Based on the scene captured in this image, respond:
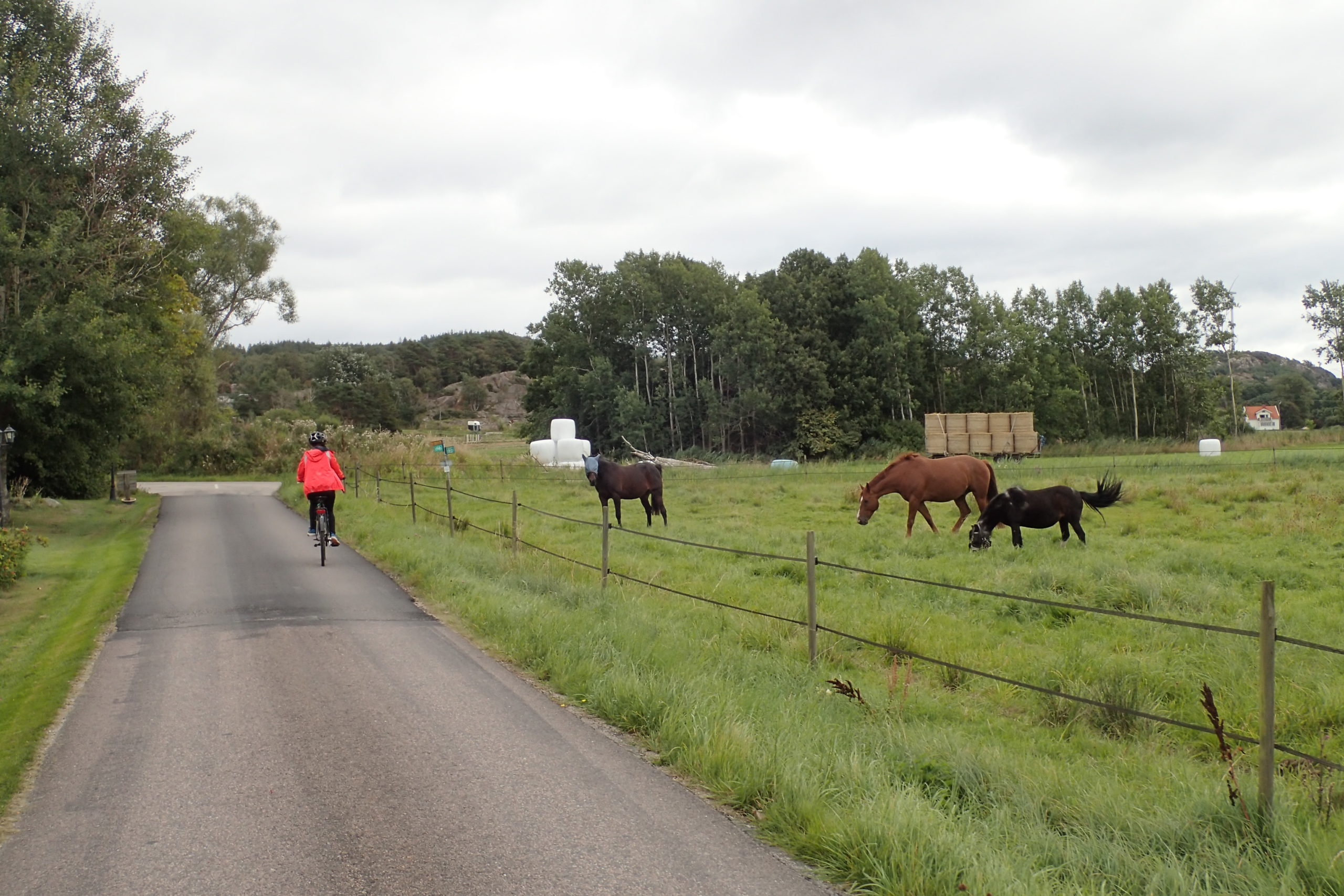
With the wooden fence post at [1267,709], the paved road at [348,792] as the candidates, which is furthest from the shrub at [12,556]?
the wooden fence post at [1267,709]

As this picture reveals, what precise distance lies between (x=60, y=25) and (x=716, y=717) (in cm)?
2677

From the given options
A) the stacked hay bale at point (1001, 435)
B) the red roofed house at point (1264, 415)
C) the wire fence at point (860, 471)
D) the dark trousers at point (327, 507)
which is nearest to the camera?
the dark trousers at point (327, 507)

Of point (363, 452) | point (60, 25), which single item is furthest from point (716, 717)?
point (363, 452)

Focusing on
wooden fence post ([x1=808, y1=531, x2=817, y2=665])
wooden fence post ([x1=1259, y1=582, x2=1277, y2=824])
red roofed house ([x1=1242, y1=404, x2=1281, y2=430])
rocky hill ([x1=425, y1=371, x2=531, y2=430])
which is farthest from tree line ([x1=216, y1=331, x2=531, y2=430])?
red roofed house ([x1=1242, y1=404, x2=1281, y2=430])

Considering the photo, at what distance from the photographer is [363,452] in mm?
36250

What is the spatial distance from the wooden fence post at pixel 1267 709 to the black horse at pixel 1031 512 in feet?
35.5

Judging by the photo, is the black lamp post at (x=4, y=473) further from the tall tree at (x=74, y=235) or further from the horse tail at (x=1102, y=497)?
the horse tail at (x=1102, y=497)

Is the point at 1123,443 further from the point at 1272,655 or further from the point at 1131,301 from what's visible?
the point at 1272,655

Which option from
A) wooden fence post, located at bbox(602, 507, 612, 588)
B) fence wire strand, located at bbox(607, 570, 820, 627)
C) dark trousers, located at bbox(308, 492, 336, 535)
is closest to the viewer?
fence wire strand, located at bbox(607, 570, 820, 627)

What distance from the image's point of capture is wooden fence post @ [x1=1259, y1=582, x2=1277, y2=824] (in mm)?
4047

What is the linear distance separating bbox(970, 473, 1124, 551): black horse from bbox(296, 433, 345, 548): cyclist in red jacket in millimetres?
9696

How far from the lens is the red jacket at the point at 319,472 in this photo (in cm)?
1376

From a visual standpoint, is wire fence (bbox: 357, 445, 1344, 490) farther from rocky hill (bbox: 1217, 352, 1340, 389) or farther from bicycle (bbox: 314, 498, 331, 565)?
rocky hill (bbox: 1217, 352, 1340, 389)

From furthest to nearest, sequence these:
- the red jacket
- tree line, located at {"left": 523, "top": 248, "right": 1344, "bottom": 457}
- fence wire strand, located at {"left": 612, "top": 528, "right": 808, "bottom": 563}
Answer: tree line, located at {"left": 523, "top": 248, "right": 1344, "bottom": 457}, the red jacket, fence wire strand, located at {"left": 612, "top": 528, "right": 808, "bottom": 563}
